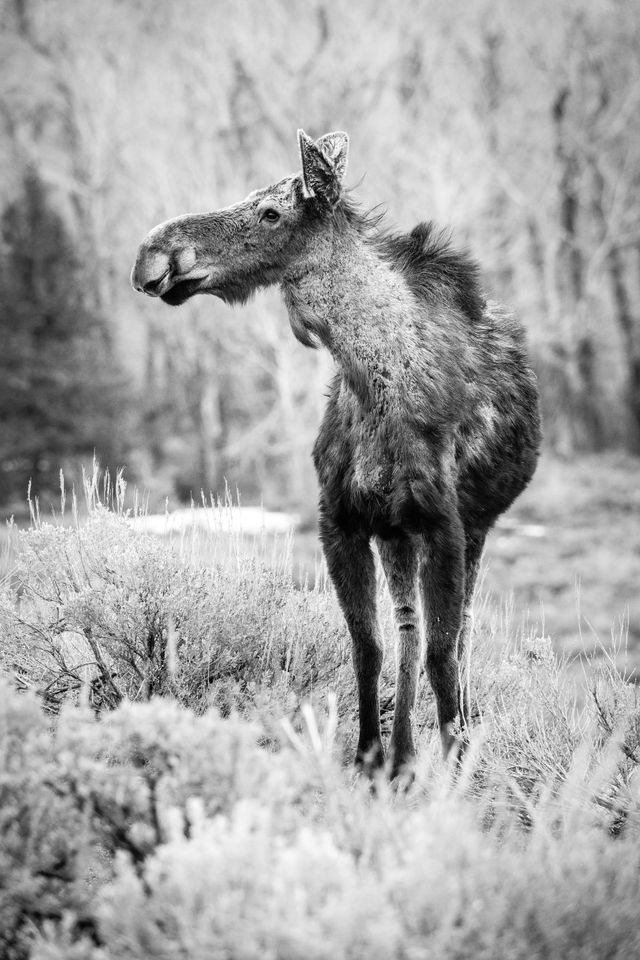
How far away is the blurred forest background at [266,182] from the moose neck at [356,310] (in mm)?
10705

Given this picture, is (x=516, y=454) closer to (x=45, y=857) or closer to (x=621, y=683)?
(x=621, y=683)

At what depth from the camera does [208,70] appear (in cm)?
2041

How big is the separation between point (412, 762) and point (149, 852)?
50.1 inches

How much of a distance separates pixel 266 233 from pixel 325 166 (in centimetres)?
37

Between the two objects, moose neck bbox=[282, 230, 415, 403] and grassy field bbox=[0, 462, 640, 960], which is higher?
moose neck bbox=[282, 230, 415, 403]

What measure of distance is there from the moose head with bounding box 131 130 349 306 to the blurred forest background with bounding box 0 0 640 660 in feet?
35.2

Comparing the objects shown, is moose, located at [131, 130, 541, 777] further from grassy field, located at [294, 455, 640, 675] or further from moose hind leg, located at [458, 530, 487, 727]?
grassy field, located at [294, 455, 640, 675]

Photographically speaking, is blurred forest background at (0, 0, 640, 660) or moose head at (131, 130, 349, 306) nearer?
moose head at (131, 130, 349, 306)

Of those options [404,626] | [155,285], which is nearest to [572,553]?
[404,626]

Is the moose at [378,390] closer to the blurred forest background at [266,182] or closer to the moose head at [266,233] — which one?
the moose head at [266,233]

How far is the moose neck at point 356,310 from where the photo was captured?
3582mm

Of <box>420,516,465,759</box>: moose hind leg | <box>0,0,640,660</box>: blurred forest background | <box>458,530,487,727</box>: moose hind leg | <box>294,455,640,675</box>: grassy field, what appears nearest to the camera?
<box>420,516,465,759</box>: moose hind leg

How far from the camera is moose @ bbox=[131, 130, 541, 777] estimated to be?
3.45m

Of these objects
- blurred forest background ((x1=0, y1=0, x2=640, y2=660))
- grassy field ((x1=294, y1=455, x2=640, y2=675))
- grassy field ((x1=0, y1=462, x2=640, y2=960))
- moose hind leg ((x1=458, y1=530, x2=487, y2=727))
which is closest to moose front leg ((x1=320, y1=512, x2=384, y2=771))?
grassy field ((x1=0, y1=462, x2=640, y2=960))
